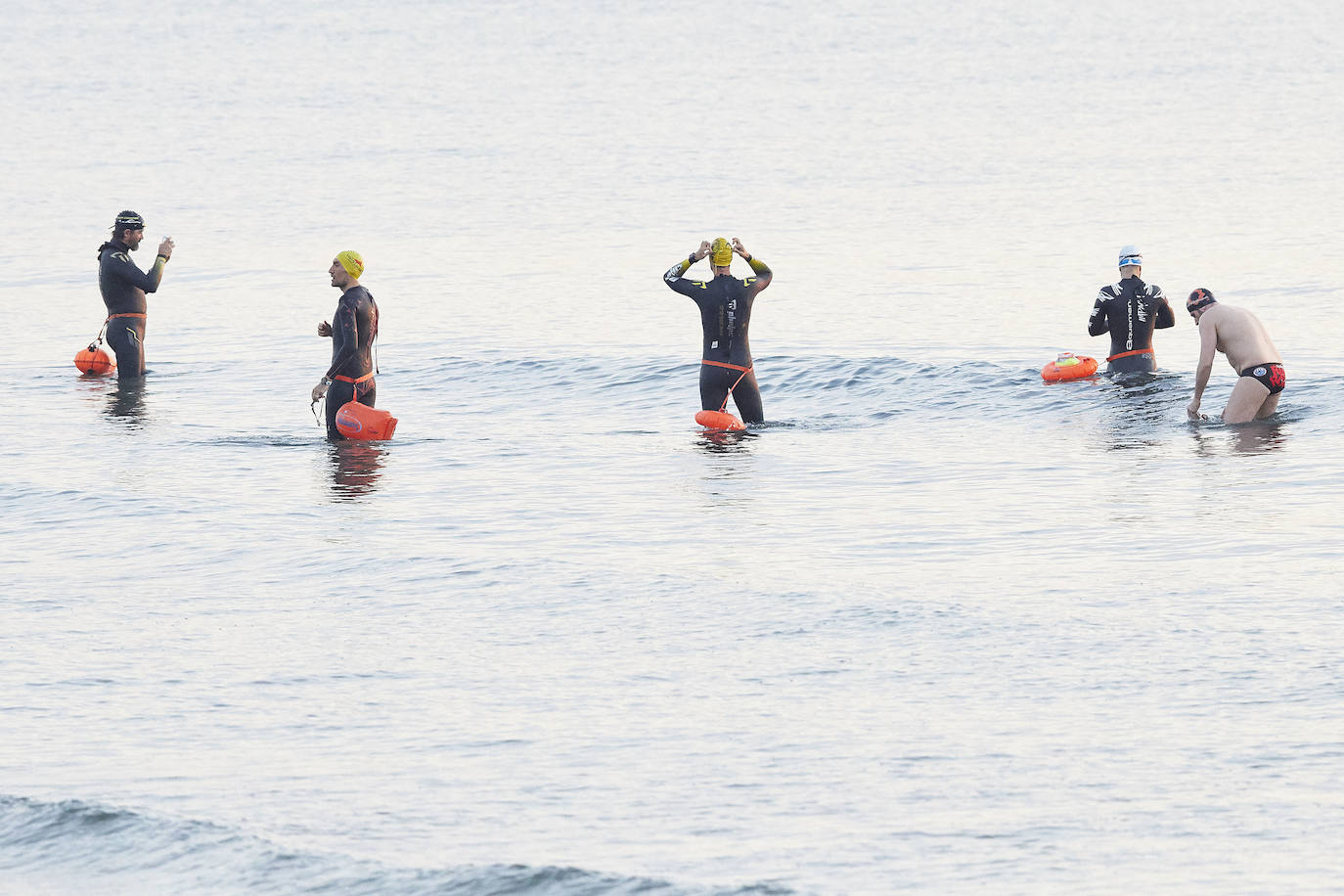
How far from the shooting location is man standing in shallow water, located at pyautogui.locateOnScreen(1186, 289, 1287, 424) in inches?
595

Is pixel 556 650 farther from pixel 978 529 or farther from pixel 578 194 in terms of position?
pixel 578 194

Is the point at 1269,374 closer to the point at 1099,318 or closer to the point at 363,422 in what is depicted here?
the point at 1099,318

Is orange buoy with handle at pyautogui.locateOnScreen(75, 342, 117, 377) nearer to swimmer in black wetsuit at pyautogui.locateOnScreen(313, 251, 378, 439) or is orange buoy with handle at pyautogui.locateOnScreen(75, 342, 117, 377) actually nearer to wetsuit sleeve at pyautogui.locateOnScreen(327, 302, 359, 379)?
swimmer in black wetsuit at pyautogui.locateOnScreen(313, 251, 378, 439)

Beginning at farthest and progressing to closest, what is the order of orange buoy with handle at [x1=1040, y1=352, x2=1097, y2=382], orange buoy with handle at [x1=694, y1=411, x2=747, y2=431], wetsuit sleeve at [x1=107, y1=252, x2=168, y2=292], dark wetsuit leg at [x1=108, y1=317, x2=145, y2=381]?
dark wetsuit leg at [x1=108, y1=317, x2=145, y2=381], orange buoy with handle at [x1=1040, y1=352, x2=1097, y2=382], wetsuit sleeve at [x1=107, y1=252, x2=168, y2=292], orange buoy with handle at [x1=694, y1=411, x2=747, y2=431]

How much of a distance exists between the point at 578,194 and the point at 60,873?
139 ft

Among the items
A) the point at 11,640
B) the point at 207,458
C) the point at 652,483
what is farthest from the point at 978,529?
the point at 207,458

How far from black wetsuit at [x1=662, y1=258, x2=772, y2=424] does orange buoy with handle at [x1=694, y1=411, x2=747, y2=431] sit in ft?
0.38

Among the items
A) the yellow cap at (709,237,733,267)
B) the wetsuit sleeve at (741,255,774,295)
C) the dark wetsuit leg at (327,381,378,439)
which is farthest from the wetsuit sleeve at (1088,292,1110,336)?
the dark wetsuit leg at (327,381,378,439)

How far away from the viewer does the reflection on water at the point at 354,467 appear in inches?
549

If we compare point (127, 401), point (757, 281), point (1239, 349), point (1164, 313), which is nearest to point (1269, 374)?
Result: point (1239, 349)

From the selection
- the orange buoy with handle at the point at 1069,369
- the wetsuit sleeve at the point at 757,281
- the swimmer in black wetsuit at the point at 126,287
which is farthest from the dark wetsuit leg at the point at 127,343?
the orange buoy with handle at the point at 1069,369

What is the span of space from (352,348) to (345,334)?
140 millimetres

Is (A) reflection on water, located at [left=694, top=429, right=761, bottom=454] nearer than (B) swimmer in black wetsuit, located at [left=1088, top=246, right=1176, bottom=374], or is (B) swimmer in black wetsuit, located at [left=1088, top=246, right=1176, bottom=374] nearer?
(A) reflection on water, located at [left=694, top=429, right=761, bottom=454]

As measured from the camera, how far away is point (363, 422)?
15203 millimetres
